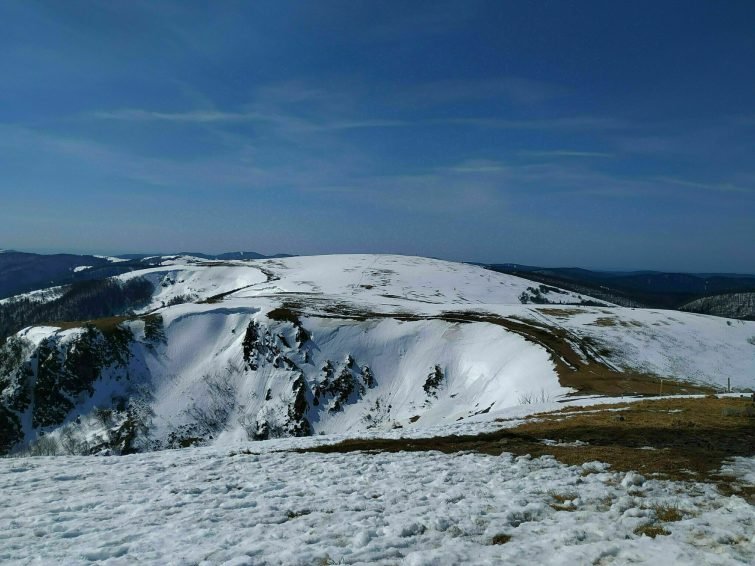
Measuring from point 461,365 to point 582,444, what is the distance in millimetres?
54481

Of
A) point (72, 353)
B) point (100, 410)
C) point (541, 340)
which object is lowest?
point (100, 410)

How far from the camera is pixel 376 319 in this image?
88312 mm

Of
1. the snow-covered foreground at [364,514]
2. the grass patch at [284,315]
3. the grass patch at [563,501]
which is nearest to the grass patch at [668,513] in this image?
the snow-covered foreground at [364,514]

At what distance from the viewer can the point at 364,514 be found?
10.7 metres

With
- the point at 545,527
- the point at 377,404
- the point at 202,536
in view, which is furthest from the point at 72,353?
the point at 545,527

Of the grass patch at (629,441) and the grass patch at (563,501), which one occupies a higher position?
the grass patch at (563,501)

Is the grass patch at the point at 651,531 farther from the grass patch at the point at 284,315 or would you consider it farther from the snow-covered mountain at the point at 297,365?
Result: the grass patch at the point at 284,315

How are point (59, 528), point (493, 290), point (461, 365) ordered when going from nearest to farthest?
point (59, 528) < point (461, 365) < point (493, 290)

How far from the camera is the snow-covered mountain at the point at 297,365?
64062mm

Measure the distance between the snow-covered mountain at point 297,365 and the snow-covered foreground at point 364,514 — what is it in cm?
3979

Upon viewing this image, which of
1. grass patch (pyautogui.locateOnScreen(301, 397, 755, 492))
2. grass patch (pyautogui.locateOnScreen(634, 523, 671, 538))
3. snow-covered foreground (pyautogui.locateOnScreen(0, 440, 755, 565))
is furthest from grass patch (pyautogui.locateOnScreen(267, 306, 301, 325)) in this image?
grass patch (pyautogui.locateOnScreen(634, 523, 671, 538))

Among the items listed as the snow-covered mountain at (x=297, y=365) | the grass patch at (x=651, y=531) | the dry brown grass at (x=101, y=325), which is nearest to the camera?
the grass patch at (x=651, y=531)

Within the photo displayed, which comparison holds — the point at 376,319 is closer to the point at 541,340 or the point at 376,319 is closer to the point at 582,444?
the point at 541,340

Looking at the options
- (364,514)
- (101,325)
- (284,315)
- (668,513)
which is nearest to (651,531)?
(668,513)
